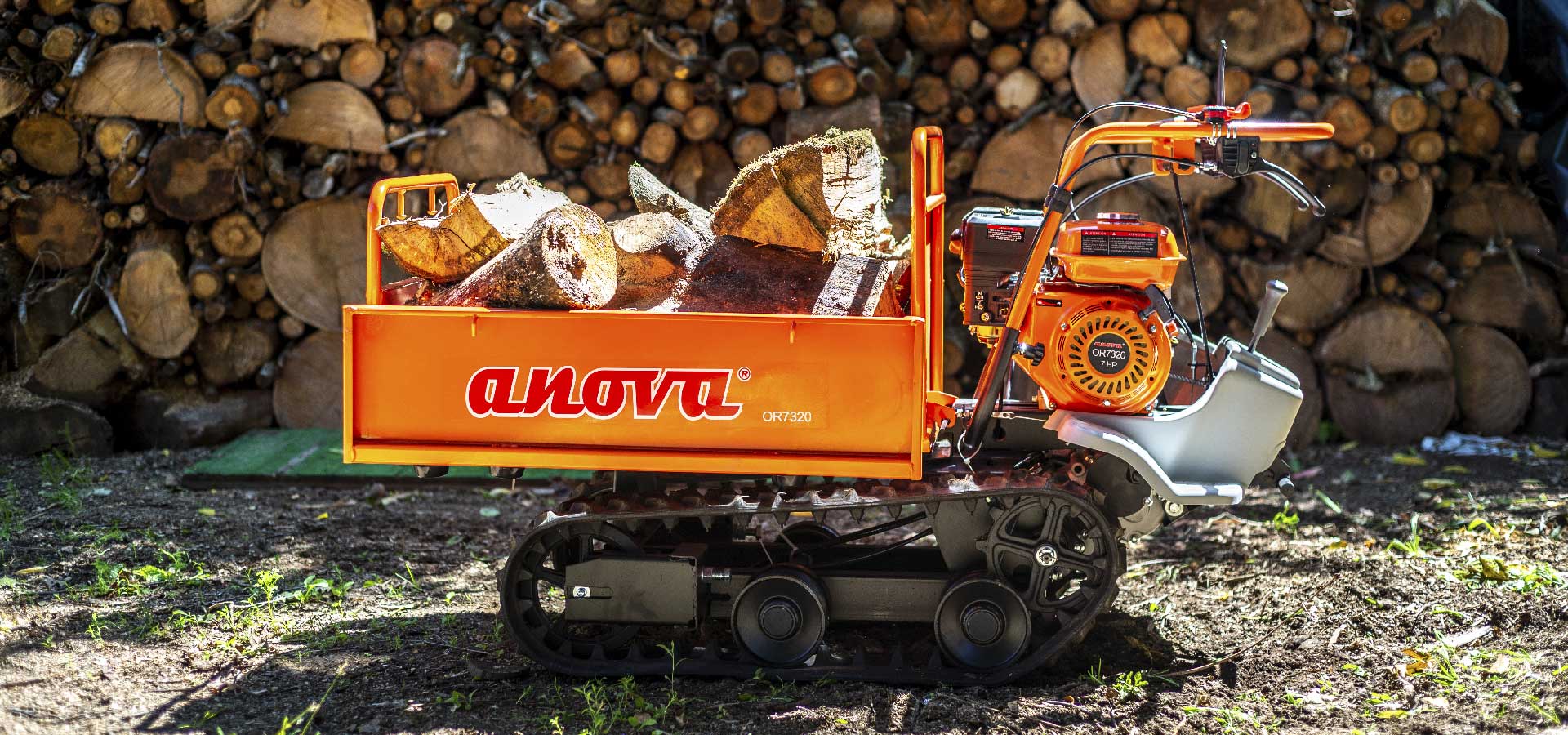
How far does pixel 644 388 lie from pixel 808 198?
38.6 inches

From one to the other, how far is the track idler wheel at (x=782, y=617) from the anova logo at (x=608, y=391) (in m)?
0.66

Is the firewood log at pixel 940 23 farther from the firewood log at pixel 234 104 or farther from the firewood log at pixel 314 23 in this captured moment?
the firewood log at pixel 234 104

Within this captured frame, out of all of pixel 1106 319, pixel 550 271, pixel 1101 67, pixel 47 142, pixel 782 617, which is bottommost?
pixel 782 617

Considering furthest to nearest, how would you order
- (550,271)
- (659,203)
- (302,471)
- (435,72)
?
(435,72)
(302,471)
(659,203)
(550,271)

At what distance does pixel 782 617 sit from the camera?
4391mm

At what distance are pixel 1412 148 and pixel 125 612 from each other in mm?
6811

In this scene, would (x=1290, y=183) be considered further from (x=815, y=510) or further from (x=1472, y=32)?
(x=1472, y=32)

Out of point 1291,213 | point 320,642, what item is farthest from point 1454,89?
point 320,642

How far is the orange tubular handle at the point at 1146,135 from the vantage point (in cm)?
414

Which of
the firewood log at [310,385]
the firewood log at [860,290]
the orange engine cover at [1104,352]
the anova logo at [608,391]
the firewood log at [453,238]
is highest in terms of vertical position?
the firewood log at [453,238]

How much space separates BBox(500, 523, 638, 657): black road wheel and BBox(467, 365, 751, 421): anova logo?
0.51 m

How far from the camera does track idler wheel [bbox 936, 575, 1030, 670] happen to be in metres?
4.36

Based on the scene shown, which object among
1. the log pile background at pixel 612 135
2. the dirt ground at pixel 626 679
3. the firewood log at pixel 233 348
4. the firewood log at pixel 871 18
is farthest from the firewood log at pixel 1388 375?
the firewood log at pixel 233 348

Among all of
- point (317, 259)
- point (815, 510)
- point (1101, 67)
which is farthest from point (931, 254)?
point (317, 259)
